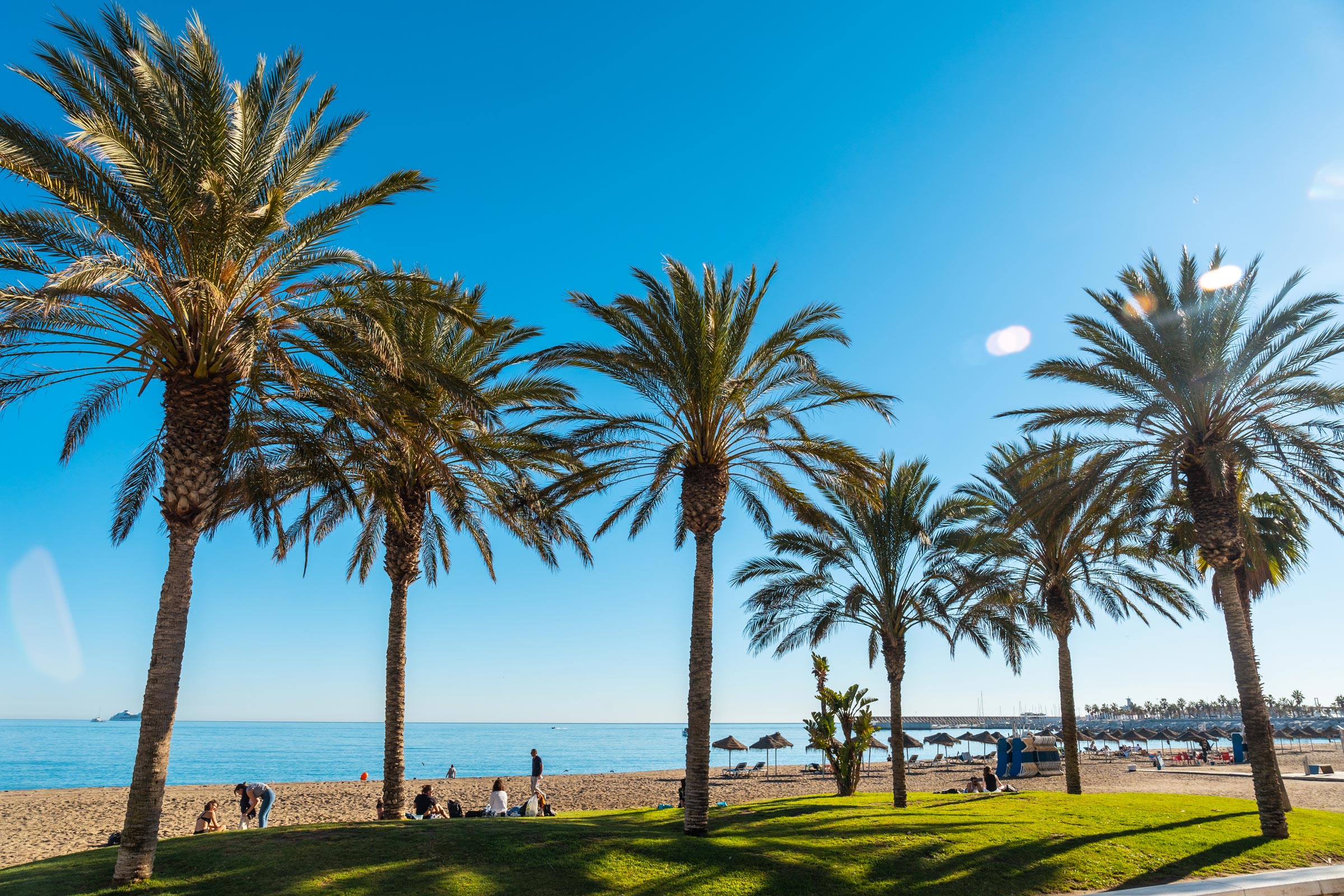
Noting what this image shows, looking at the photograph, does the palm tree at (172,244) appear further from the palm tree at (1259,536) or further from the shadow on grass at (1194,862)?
the palm tree at (1259,536)

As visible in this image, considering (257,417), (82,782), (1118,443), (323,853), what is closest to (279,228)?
(257,417)

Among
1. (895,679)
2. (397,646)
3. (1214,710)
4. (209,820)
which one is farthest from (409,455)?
(1214,710)

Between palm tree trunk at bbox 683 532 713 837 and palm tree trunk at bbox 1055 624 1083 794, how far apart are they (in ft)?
43.4

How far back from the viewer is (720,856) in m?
11.9

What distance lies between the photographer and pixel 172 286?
9.31m

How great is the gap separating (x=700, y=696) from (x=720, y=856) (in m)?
2.94

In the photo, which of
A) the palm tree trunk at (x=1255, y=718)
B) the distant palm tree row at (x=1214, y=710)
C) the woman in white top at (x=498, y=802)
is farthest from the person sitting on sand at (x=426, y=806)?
the distant palm tree row at (x=1214, y=710)

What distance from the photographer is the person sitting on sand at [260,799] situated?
18641 mm

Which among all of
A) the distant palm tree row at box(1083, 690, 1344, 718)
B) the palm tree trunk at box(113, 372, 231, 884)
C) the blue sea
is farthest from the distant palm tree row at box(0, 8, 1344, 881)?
the distant palm tree row at box(1083, 690, 1344, 718)

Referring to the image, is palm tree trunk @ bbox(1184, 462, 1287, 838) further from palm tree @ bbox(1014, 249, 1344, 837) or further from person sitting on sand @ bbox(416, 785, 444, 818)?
person sitting on sand @ bbox(416, 785, 444, 818)

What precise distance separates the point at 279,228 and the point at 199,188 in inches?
41.1

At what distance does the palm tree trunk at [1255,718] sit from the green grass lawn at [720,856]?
0.54 meters

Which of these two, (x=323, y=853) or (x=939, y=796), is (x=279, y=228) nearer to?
(x=323, y=853)

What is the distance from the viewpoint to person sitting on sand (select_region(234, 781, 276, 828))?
18.6 m
